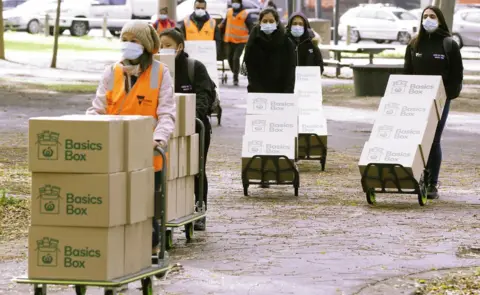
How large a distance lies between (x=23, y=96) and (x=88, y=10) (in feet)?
89.8

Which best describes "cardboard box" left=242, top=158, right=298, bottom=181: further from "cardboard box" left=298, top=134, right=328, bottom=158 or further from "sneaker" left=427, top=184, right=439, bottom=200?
"cardboard box" left=298, top=134, right=328, bottom=158

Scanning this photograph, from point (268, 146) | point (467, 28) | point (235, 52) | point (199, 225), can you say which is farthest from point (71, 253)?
point (467, 28)

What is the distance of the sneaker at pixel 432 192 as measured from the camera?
13336mm

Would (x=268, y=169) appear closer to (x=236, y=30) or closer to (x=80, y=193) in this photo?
(x=80, y=193)

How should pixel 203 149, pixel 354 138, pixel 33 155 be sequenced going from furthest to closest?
pixel 354 138 → pixel 203 149 → pixel 33 155

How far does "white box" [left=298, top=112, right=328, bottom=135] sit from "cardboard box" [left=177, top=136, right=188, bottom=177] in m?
5.69

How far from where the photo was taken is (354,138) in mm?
19766

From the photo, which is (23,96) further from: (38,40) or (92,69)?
(38,40)

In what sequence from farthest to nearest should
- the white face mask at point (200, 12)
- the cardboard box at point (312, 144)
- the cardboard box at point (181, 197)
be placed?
the white face mask at point (200, 12) < the cardboard box at point (312, 144) < the cardboard box at point (181, 197)

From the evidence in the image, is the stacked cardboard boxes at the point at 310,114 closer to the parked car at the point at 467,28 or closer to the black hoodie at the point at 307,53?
the black hoodie at the point at 307,53

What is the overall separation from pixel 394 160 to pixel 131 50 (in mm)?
4937

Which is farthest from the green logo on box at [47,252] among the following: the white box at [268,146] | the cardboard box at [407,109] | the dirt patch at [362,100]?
the dirt patch at [362,100]

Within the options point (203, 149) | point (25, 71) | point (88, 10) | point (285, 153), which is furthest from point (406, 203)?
point (88, 10)

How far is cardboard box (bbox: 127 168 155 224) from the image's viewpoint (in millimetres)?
7406
